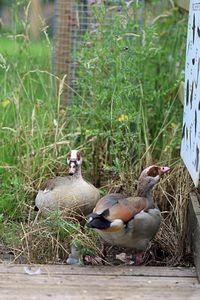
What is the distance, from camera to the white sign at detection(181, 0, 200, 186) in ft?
13.9

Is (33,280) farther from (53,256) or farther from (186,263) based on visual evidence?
(186,263)

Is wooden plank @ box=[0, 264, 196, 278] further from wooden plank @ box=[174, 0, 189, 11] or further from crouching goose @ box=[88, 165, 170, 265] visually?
wooden plank @ box=[174, 0, 189, 11]

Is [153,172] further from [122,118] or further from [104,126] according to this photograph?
[104,126]

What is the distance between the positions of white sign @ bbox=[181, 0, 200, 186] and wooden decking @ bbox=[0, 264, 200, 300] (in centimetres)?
53

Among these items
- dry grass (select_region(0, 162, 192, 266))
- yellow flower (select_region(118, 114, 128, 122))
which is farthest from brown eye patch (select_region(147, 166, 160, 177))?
yellow flower (select_region(118, 114, 128, 122))

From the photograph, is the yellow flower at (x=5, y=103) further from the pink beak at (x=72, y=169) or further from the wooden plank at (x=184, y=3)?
the wooden plank at (x=184, y=3)

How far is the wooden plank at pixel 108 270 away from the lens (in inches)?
167

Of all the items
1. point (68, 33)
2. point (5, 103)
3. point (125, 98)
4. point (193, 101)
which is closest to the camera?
point (193, 101)

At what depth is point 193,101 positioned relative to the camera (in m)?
4.43

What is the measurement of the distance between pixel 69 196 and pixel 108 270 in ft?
2.61

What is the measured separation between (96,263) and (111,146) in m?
1.30

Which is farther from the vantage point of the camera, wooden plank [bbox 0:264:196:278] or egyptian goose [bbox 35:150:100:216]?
egyptian goose [bbox 35:150:100:216]

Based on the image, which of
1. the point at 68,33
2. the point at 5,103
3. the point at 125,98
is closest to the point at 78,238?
the point at 125,98

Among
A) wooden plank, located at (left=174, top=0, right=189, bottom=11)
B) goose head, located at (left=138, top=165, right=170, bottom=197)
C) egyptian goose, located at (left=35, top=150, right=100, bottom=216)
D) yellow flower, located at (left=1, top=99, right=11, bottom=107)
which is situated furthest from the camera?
yellow flower, located at (left=1, top=99, right=11, bottom=107)
